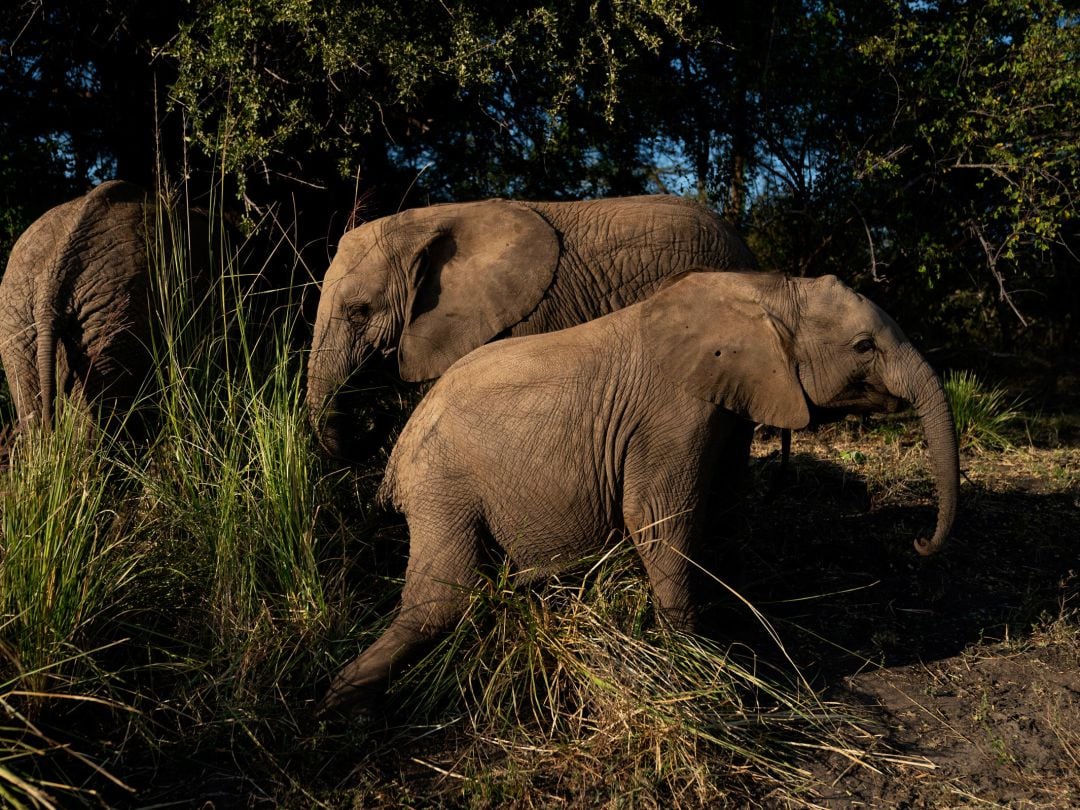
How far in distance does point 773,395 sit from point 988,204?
5.76 m

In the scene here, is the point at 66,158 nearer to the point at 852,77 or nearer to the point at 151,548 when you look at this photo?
the point at 151,548

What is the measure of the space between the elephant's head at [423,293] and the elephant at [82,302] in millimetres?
1123

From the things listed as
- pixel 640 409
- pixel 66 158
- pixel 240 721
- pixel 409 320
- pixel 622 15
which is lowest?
pixel 240 721

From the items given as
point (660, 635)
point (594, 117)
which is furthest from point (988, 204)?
point (660, 635)

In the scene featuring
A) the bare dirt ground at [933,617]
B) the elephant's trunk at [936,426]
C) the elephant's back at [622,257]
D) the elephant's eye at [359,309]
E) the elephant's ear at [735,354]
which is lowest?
the bare dirt ground at [933,617]

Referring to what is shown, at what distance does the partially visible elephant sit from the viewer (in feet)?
20.9

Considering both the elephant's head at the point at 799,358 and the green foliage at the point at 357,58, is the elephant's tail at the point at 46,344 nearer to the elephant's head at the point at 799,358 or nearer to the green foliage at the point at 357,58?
the green foliage at the point at 357,58

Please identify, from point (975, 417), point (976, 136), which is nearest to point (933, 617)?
point (975, 417)

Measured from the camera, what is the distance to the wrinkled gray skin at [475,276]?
6113mm

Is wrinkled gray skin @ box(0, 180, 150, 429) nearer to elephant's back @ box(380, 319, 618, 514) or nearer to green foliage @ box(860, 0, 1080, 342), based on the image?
elephant's back @ box(380, 319, 618, 514)

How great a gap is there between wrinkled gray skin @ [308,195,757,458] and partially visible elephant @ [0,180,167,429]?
1.17 meters

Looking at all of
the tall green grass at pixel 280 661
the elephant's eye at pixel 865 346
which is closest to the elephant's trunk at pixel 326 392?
the tall green grass at pixel 280 661

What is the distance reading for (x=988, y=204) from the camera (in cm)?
930

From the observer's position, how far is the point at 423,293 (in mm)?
6219
